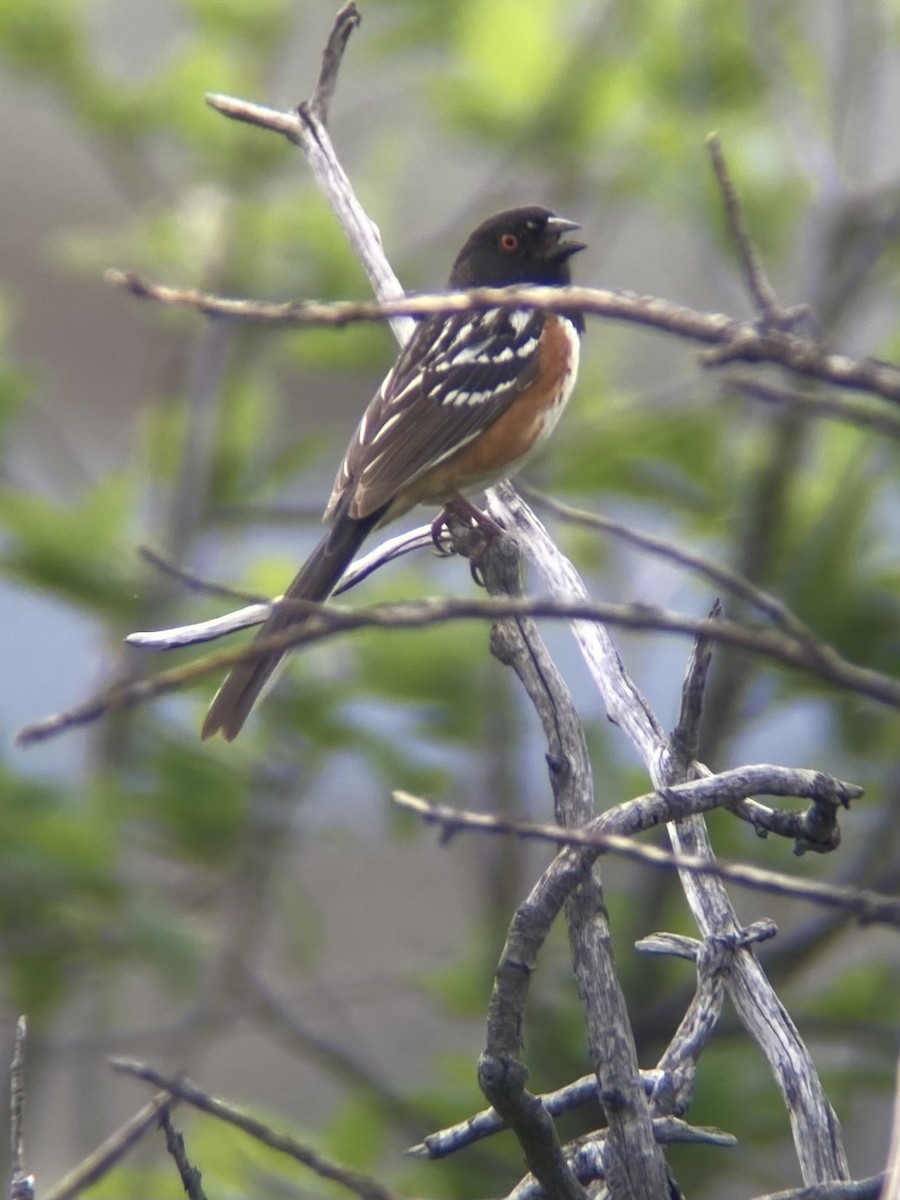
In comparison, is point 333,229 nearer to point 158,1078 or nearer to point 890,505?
point 890,505

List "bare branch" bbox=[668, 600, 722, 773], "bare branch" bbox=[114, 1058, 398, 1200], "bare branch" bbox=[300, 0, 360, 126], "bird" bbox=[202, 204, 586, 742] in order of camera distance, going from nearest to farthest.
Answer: "bare branch" bbox=[114, 1058, 398, 1200] < "bare branch" bbox=[668, 600, 722, 773] < "bare branch" bbox=[300, 0, 360, 126] < "bird" bbox=[202, 204, 586, 742]

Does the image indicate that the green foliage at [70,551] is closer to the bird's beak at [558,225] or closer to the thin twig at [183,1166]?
the bird's beak at [558,225]

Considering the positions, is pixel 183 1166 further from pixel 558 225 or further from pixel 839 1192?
pixel 558 225

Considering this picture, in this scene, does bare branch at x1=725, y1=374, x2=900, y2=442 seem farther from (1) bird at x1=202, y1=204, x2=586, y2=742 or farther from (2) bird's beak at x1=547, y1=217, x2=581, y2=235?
(2) bird's beak at x1=547, y1=217, x2=581, y2=235

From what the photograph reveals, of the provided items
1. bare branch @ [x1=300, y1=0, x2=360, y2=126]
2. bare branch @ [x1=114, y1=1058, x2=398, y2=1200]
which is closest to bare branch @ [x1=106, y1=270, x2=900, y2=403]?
bare branch @ [x1=114, y1=1058, x2=398, y2=1200]

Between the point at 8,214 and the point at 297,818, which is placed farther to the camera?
the point at 8,214

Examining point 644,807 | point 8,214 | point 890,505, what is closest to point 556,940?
point 890,505
